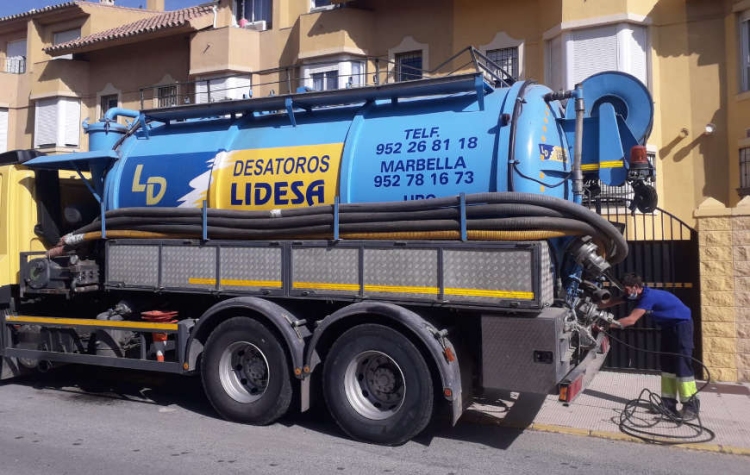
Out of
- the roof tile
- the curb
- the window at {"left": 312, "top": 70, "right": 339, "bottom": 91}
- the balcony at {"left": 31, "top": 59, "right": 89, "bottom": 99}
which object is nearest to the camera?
the curb

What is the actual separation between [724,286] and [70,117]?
1779cm

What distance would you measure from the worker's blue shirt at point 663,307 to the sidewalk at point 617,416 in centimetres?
100

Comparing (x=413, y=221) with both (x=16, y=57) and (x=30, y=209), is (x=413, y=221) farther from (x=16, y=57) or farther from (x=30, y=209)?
(x=16, y=57)

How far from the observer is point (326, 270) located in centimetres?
624

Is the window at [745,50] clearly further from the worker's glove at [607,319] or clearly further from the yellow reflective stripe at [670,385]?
the worker's glove at [607,319]

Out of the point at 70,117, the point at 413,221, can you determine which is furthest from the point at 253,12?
the point at 413,221

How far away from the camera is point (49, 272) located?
7691mm

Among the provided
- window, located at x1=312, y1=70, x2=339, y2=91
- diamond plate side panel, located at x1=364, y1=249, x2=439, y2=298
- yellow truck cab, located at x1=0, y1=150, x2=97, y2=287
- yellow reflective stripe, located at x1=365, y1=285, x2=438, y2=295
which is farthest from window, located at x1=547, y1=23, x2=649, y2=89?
yellow truck cab, located at x1=0, y1=150, x2=97, y2=287

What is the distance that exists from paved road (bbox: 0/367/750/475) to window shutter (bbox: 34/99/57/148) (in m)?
14.4

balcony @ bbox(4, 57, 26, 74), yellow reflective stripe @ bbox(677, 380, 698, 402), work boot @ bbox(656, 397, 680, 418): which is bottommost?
work boot @ bbox(656, 397, 680, 418)

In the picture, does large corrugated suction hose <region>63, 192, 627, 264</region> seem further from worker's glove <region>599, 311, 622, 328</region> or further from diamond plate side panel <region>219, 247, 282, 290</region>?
worker's glove <region>599, 311, 622, 328</region>

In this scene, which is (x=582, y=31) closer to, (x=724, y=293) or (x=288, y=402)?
(x=724, y=293)

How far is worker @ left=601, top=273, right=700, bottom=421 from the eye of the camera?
6609 millimetres

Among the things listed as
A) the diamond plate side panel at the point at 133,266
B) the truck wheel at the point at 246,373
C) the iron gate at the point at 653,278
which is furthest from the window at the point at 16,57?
the iron gate at the point at 653,278
